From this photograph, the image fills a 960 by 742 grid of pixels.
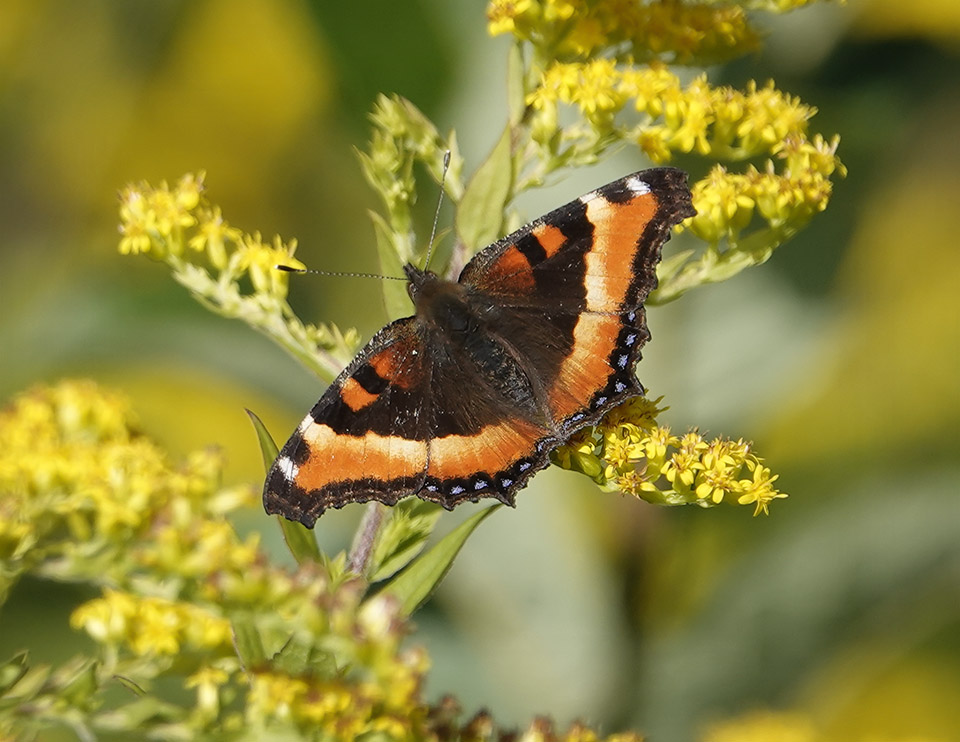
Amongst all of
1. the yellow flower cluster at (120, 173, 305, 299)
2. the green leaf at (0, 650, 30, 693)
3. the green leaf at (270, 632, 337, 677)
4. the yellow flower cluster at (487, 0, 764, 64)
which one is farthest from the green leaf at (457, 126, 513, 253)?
the green leaf at (0, 650, 30, 693)

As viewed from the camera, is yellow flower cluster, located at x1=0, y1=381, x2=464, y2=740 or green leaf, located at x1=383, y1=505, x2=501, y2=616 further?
green leaf, located at x1=383, y1=505, x2=501, y2=616

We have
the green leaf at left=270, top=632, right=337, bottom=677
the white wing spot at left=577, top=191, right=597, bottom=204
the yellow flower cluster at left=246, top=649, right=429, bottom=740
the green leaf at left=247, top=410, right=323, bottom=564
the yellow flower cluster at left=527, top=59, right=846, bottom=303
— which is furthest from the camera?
the white wing spot at left=577, top=191, right=597, bottom=204

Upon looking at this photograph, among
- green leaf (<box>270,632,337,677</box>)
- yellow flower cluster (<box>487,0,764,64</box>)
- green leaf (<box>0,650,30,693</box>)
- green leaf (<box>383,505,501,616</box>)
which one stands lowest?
green leaf (<box>0,650,30,693</box>)

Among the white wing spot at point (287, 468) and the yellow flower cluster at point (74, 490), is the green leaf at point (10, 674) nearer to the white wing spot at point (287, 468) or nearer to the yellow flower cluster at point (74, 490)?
the yellow flower cluster at point (74, 490)

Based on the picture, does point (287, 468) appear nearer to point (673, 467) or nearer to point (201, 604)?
point (201, 604)

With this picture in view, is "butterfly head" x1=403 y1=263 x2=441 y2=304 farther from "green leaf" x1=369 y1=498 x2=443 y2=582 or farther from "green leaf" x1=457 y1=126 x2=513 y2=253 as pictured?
"green leaf" x1=369 y1=498 x2=443 y2=582

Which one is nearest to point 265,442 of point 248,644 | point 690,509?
point 248,644

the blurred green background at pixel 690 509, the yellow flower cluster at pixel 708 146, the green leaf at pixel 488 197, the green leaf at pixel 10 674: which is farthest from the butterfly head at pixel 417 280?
the blurred green background at pixel 690 509
